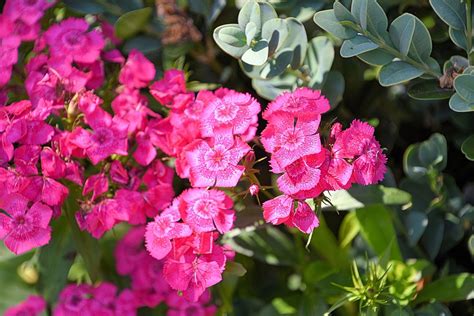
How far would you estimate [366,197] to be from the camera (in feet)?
3.91

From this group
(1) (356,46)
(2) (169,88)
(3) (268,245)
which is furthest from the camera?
(3) (268,245)

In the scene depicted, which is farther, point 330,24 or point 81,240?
point 81,240

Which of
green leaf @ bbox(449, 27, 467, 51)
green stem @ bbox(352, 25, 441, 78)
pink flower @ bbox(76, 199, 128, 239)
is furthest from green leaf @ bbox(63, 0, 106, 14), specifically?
green leaf @ bbox(449, 27, 467, 51)

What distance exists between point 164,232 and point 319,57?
0.41 meters

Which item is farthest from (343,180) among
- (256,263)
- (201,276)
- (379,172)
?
(256,263)

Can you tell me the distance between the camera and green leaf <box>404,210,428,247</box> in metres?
1.29

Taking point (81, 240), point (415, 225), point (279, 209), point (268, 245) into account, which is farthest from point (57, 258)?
point (415, 225)

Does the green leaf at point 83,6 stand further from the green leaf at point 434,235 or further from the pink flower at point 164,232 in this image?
the green leaf at point 434,235

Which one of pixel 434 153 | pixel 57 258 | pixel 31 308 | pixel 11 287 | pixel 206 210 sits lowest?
pixel 11 287

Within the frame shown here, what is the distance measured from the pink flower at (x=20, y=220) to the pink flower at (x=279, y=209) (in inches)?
12.3

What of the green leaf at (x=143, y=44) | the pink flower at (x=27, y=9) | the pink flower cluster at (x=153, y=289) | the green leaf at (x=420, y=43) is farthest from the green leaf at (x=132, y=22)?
the green leaf at (x=420, y=43)

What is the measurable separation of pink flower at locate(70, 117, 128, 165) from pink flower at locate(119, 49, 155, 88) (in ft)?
0.36

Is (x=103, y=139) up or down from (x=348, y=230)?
up

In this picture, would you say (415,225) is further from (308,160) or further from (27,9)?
(27,9)
